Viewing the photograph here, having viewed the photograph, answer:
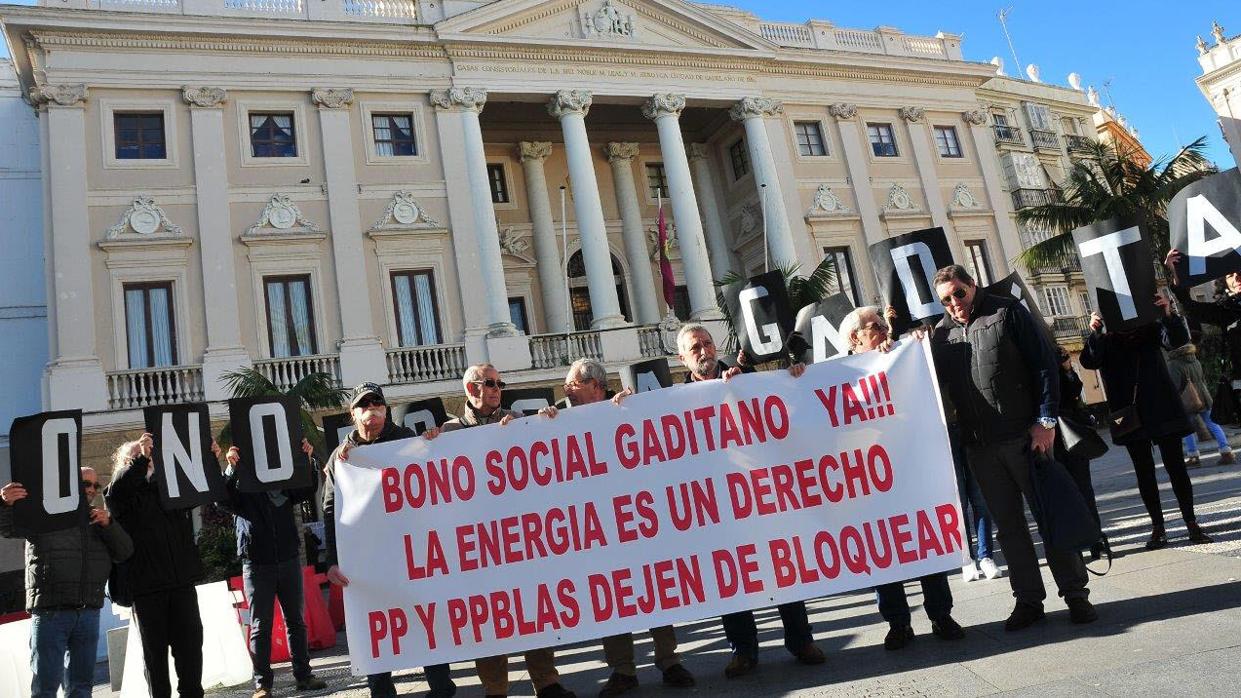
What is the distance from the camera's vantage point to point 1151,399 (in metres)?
5.89

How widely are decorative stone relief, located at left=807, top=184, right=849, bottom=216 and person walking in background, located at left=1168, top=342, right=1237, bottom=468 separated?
12.8 meters

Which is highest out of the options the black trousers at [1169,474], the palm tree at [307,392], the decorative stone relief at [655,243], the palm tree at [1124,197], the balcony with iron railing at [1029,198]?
the balcony with iron railing at [1029,198]

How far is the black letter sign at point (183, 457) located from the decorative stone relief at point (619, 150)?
64.9 feet

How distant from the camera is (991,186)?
86.6 feet

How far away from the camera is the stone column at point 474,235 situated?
756 inches

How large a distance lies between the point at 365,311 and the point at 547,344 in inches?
162

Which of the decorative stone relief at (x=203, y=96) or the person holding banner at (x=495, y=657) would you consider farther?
the decorative stone relief at (x=203, y=96)

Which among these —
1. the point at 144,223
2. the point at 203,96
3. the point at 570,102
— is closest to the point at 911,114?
the point at 570,102

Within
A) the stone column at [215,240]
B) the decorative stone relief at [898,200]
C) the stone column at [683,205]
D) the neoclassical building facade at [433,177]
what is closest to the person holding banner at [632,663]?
the neoclassical building facade at [433,177]

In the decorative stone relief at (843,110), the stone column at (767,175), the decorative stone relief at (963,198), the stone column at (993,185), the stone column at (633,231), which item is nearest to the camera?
the stone column at (767,175)

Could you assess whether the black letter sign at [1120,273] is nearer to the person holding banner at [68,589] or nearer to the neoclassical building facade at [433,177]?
the person holding banner at [68,589]

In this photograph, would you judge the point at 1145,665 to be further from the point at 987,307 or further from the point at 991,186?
the point at 991,186

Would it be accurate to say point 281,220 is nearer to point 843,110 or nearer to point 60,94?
point 60,94

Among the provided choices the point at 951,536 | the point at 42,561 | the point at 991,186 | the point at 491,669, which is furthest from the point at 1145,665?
the point at 991,186
